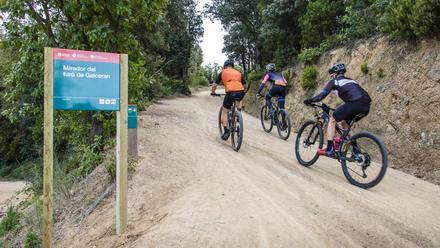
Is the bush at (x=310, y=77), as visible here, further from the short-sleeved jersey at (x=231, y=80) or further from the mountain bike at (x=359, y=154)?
the mountain bike at (x=359, y=154)

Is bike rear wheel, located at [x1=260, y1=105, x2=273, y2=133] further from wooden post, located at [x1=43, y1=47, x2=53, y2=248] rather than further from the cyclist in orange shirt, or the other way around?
wooden post, located at [x1=43, y1=47, x2=53, y2=248]

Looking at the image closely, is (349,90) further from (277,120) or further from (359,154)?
(277,120)

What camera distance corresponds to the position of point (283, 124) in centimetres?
1081

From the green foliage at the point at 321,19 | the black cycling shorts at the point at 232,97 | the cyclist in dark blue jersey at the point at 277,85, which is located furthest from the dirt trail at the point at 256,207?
the green foliage at the point at 321,19

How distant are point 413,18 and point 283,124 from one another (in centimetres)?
418

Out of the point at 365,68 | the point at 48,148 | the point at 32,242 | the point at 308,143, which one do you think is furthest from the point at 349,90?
the point at 32,242

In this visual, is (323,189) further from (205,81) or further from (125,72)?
(205,81)

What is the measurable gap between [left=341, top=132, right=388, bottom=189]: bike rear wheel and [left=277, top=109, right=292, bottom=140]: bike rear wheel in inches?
148

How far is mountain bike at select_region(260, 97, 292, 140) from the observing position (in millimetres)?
10625

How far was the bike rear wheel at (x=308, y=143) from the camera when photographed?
7625 millimetres

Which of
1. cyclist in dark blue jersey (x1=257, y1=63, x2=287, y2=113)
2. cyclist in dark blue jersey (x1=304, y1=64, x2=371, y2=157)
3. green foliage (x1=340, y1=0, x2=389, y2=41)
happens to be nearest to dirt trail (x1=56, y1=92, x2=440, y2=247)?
cyclist in dark blue jersey (x1=304, y1=64, x2=371, y2=157)

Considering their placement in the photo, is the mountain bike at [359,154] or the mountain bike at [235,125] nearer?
the mountain bike at [359,154]

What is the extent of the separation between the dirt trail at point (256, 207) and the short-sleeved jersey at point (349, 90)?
1473mm

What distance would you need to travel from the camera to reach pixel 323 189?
20.2 feet
